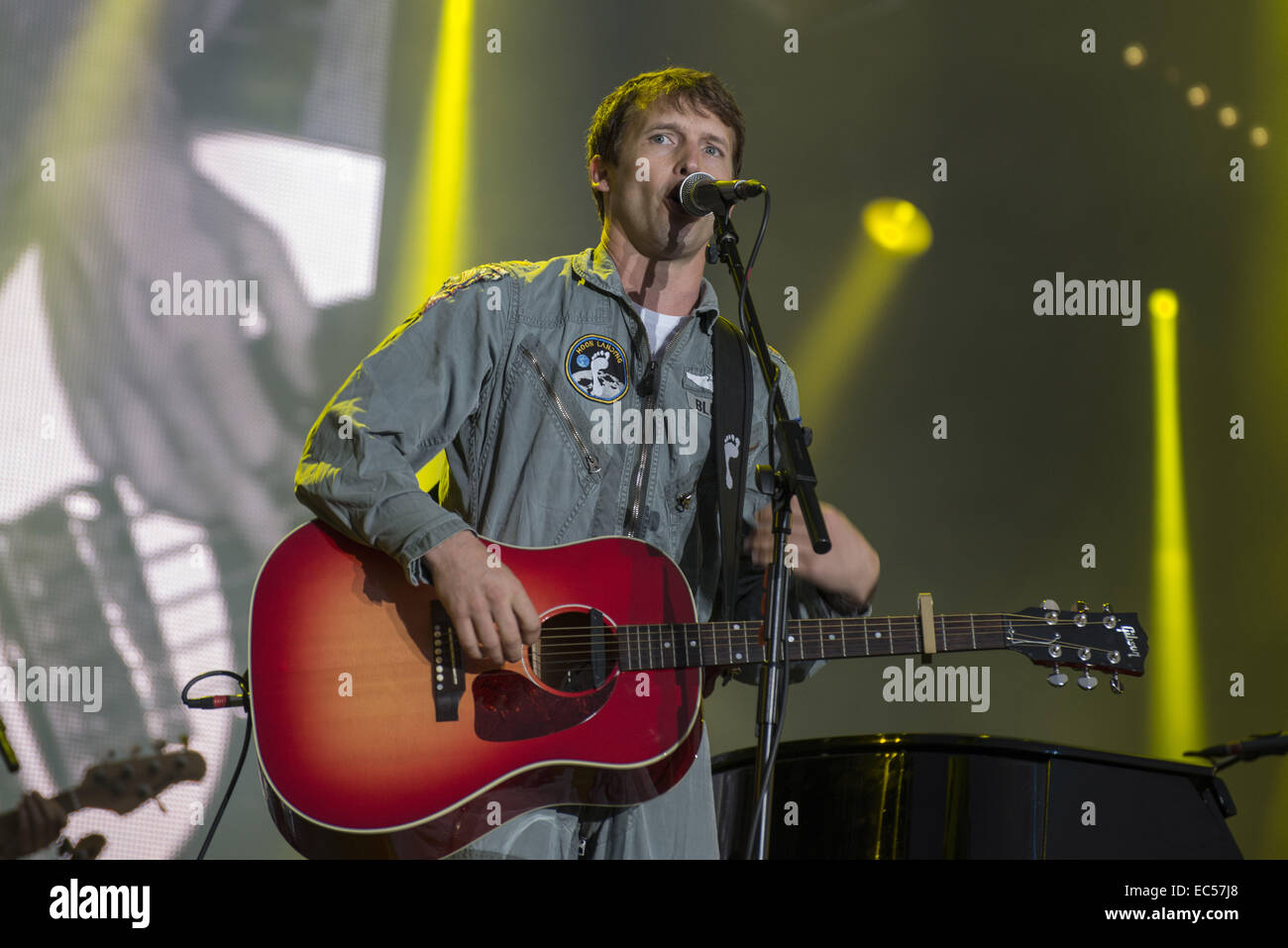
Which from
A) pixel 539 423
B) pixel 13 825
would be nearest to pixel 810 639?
pixel 539 423

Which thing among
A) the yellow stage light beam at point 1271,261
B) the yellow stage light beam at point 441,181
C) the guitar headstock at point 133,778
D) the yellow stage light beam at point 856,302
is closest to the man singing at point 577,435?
the guitar headstock at point 133,778

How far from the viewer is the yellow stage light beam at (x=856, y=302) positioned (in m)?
4.96

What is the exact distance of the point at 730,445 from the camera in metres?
2.45

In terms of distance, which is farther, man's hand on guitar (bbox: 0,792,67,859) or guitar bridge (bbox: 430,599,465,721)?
man's hand on guitar (bbox: 0,792,67,859)

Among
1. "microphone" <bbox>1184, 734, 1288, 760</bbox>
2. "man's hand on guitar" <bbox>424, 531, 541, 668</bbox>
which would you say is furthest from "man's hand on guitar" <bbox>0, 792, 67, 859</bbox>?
"microphone" <bbox>1184, 734, 1288, 760</bbox>

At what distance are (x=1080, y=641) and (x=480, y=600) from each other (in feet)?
4.32

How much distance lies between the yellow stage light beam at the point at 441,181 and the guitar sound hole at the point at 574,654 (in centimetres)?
274

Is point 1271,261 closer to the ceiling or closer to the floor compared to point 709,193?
closer to the ceiling

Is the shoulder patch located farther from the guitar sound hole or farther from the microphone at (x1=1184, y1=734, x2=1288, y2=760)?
the microphone at (x1=1184, y1=734, x2=1288, y2=760)

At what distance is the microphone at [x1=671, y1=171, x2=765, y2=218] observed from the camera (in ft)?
6.88

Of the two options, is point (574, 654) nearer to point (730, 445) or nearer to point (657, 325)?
point (730, 445)

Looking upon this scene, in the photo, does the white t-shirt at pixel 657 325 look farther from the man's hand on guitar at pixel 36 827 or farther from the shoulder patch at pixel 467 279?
the man's hand on guitar at pixel 36 827
